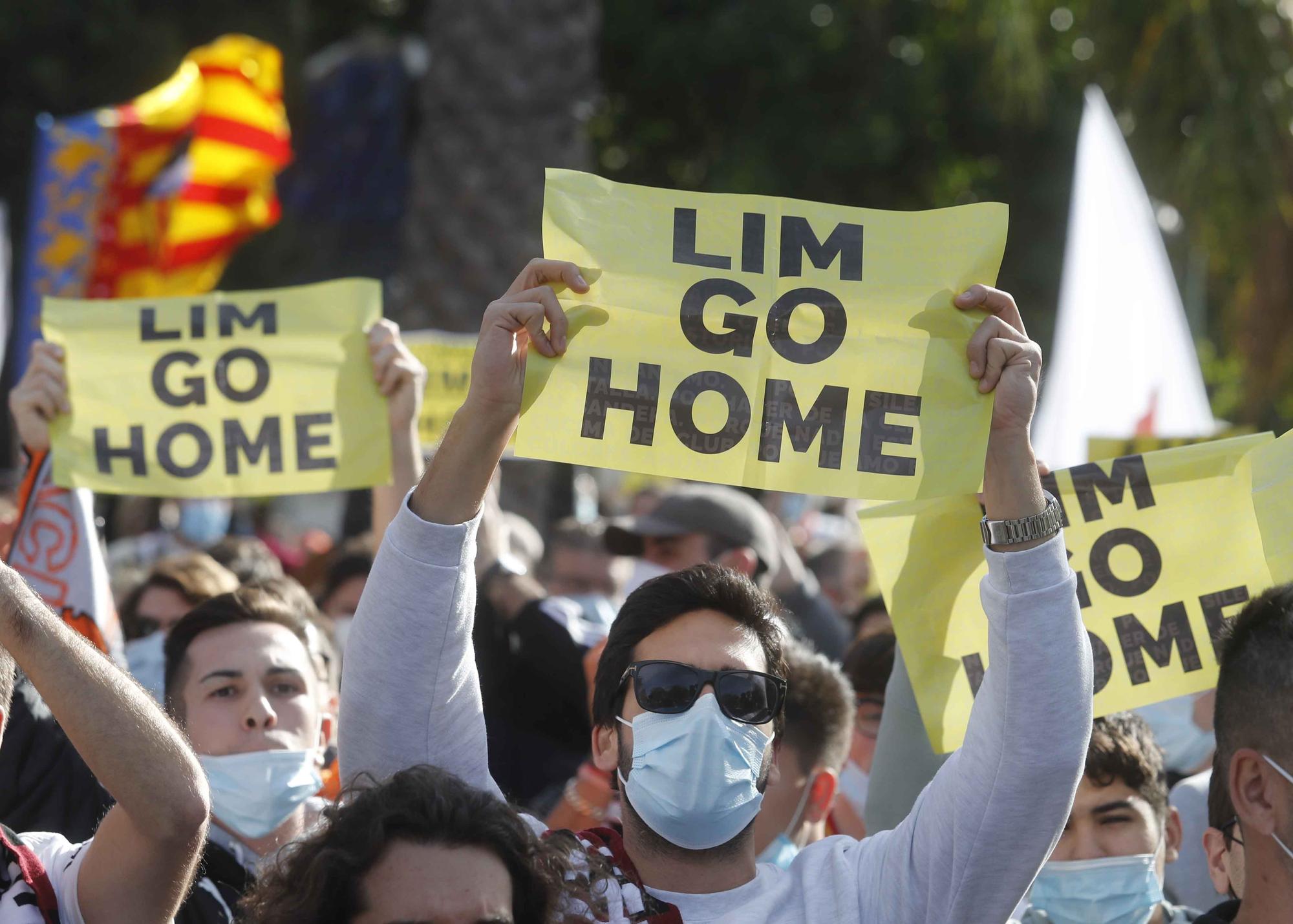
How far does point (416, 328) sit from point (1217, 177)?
508 cm

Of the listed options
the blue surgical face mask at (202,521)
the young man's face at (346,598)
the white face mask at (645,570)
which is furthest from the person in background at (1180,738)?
the blue surgical face mask at (202,521)

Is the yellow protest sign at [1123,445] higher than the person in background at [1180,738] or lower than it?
higher

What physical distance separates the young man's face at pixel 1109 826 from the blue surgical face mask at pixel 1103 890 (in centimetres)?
2

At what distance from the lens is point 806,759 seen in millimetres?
3771

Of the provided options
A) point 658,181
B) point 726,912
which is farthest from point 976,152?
point 726,912

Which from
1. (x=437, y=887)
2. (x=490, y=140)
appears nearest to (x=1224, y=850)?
(x=437, y=887)

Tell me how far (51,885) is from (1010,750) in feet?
4.99

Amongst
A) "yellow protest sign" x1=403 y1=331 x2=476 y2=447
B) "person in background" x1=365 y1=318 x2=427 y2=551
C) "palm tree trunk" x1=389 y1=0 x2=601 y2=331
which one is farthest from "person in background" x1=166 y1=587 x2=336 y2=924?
"palm tree trunk" x1=389 y1=0 x2=601 y2=331

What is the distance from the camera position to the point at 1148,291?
620cm

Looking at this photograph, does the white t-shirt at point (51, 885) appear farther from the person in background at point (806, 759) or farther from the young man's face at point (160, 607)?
the young man's face at point (160, 607)

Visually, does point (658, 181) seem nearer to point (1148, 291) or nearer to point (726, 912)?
point (1148, 291)

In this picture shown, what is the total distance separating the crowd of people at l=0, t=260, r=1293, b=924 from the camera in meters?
2.26

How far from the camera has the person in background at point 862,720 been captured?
4238mm

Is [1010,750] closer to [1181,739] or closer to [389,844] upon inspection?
[389,844]
